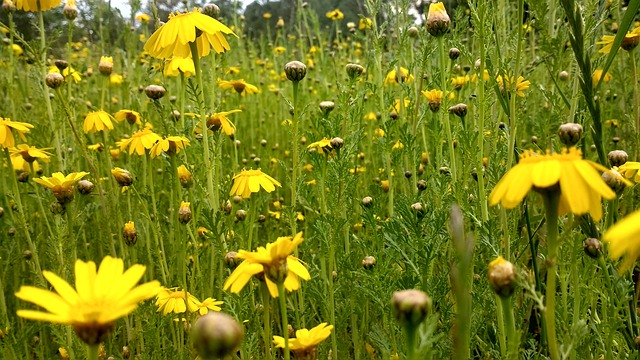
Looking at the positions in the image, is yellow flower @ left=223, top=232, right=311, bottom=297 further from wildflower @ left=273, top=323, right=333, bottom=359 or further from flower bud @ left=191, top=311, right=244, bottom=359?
flower bud @ left=191, top=311, right=244, bottom=359

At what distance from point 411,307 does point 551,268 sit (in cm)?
28

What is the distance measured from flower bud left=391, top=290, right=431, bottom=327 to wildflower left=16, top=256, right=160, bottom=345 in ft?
1.15

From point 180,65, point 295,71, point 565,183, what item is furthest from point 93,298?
point 180,65

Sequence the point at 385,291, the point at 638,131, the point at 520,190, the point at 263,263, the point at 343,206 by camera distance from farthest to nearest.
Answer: the point at 638,131, the point at 343,206, the point at 385,291, the point at 263,263, the point at 520,190

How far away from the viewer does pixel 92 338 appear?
792 mm

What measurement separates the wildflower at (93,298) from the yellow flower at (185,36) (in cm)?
103

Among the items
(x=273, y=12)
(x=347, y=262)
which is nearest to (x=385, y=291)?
(x=347, y=262)

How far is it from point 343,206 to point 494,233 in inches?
28.5

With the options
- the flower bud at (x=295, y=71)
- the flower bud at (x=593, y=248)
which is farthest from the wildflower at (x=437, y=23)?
the flower bud at (x=593, y=248)

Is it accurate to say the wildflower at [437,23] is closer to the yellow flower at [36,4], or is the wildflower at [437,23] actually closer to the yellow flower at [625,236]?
the yellow flower at [625,236]

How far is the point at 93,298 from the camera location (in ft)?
2.74

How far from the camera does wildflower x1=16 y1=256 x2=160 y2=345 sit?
30.2 inches

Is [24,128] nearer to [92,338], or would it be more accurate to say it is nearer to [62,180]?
[62,180]

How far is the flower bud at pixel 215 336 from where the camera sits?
2.36 feet
